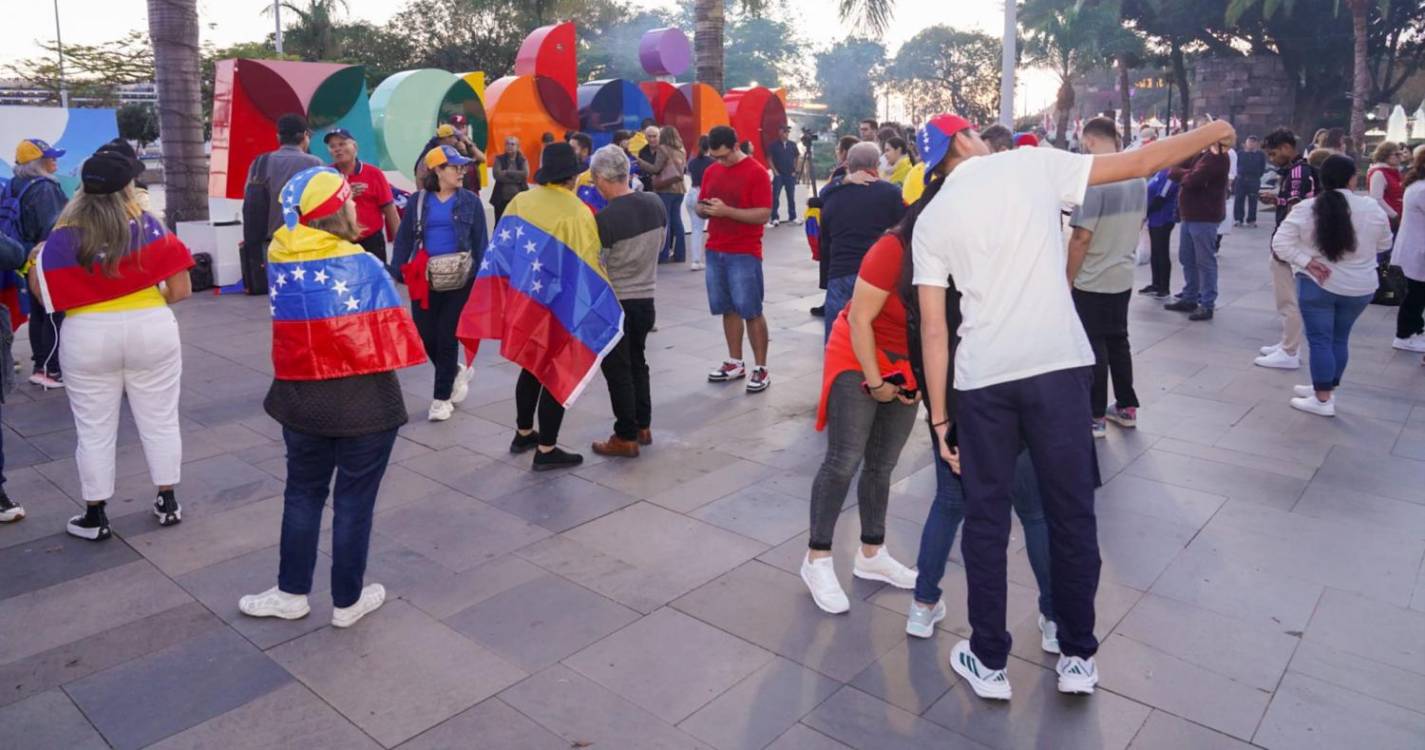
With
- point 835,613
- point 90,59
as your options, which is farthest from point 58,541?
point 90,59

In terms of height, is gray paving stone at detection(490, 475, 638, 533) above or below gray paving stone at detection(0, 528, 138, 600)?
above

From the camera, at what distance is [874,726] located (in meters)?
3.14

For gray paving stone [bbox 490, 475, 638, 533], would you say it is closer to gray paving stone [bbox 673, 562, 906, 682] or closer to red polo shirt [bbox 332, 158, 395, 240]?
gray paving stone [bbox 673, 562, 906, 682]

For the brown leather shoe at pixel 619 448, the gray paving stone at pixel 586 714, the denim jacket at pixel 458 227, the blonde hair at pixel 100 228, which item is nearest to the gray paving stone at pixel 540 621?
the gray paving stone at pixel 586 714

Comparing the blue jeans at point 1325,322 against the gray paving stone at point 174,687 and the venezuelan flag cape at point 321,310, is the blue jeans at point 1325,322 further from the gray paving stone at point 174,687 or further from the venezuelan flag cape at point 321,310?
the gray paving stone at point 174,687

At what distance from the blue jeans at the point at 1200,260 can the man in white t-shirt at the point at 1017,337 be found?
7.00 meters

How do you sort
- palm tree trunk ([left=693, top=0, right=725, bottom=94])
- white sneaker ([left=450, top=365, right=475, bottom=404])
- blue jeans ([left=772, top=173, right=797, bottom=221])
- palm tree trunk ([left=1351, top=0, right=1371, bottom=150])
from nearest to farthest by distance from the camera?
1. white sneaker ([left=450, top=365, right=475, bottom=404])
2. palm tree trunk ([left=693, top=0, right=725, bottom=94])
3. blue jeans ([left=772, top=173, right=797, bottom=221])
4. palm tree trunk ([left=1351, top=0, right=1371, bottom=150])

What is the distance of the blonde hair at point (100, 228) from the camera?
13.7ft

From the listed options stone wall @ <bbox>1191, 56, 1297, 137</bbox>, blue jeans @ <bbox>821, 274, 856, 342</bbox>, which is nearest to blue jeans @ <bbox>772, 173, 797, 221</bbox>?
blue jeans @ <bbox>821, 274, 856, 342</bbox>

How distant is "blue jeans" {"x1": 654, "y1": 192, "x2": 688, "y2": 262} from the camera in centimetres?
1288

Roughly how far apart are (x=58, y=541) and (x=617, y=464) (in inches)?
104

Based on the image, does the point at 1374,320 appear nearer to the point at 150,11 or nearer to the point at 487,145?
the point at 487,145

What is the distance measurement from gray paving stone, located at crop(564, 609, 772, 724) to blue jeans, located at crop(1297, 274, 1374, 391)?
472cm

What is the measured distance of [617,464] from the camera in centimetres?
565
